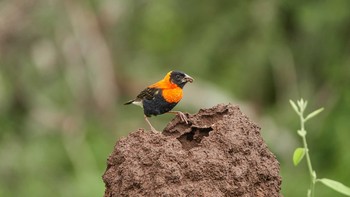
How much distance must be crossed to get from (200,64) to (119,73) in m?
1.46

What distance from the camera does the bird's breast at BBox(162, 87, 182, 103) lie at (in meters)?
5.95

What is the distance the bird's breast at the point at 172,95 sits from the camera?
234 inches

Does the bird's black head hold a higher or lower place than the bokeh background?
lower

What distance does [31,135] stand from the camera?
18250 mm

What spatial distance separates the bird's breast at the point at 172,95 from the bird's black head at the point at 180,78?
34 millimetres

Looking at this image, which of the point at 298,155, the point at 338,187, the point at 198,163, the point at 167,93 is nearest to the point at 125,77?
the point at 167,93

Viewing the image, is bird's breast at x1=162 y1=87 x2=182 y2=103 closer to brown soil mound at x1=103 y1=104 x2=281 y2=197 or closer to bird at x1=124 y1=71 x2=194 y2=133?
bird at x1=124 y1=71 x2=194 y2=133

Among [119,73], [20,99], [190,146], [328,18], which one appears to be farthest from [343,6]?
[190,146]

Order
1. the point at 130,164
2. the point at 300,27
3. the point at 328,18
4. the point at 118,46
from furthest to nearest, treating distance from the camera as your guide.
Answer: the point at 118,46 → the point at 300,27 → the point at 328,18 → the point at 130,164

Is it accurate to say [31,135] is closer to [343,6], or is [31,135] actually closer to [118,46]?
[118,46]

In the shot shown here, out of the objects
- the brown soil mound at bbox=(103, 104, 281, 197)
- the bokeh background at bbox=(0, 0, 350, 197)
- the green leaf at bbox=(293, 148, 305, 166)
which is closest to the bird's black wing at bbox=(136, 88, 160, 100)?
the brown soil mound at bbox=(103, 104, 281, 197)

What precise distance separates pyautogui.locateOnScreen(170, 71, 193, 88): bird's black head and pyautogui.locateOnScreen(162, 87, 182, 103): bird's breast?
0.03m

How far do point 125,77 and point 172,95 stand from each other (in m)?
12.5

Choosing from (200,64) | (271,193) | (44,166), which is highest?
(200,64)
